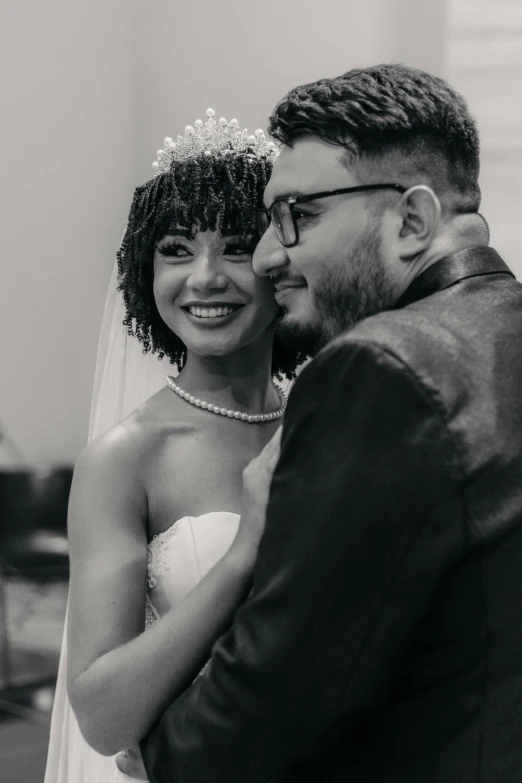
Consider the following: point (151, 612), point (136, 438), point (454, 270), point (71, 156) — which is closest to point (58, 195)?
point (71, 156)

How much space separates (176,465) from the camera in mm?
2020

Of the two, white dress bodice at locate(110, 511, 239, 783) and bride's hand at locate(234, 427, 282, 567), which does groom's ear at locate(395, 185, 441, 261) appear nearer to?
bride's hand at locate(234, 427, 282, 567)

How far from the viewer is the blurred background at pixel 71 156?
496 cm

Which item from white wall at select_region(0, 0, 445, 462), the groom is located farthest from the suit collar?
white wall at select_region(0, 0, 445, 462)

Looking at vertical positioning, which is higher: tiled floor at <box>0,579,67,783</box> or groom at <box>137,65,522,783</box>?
groom at <box>137,65,522,783</box>

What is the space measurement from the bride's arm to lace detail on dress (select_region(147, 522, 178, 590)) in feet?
0.15

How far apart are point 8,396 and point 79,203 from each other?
4.12 ft

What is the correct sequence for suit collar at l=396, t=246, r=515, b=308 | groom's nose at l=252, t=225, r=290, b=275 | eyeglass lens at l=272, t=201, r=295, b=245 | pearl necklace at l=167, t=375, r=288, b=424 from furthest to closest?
→ pearl necklace at l=167, t=375, r=288, b=424 < groom's nose at l=252, t=225, r=290, b=275 < eyeglass lens at l=272, t=201, r=295, b=245 < suit collar at l=396, t=246, r=515, b=308

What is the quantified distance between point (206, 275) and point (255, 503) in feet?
2.40

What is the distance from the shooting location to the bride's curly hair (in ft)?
6.88

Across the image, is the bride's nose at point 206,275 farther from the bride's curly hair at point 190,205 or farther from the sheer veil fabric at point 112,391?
the sheer veil fabric at point 112,391

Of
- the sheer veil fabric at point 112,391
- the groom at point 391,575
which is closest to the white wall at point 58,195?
the sheer veil fabric at point 112,391

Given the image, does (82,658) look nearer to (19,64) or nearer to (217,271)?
(217,271)

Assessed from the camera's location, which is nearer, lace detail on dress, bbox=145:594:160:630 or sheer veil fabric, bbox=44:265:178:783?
lace detail on dress, bbox=145:594:160:630
